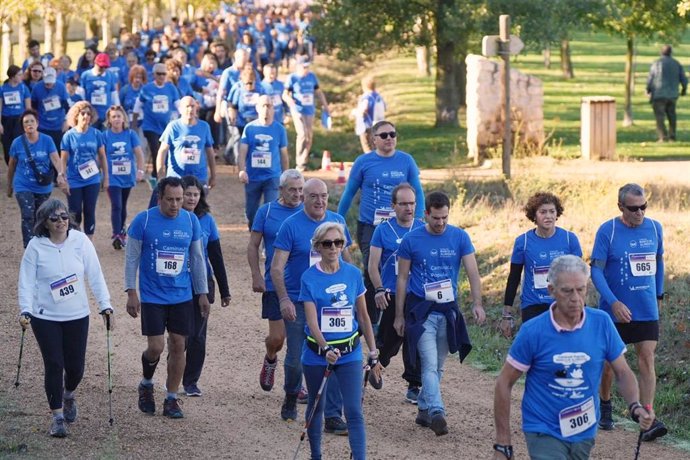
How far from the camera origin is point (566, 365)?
6.96 metres

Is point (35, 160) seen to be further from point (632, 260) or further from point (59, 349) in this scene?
point (632, 260)

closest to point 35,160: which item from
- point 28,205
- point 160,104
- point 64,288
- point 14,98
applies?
point 28,205

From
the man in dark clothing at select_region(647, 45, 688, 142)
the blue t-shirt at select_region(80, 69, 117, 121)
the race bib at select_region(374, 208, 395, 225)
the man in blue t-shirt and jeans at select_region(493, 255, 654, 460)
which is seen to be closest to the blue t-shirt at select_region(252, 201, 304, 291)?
the race bib at select_region(374, 208, 395, 225)

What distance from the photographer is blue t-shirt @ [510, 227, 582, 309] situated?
1027 cm

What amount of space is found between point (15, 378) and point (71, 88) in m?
12.9

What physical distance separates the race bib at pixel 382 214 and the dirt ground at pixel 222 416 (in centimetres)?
137

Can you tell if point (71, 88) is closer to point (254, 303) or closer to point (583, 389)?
point (254, 303)

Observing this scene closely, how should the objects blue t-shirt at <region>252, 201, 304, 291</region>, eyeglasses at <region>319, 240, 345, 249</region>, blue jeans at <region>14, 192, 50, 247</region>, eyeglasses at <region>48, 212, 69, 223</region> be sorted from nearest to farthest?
eyeglasses at <region>319, 240, 345, 249</region>
eyeglasses at <region>48, 212, 69, 223</region>
blue t-shirt at <region>252, 201, 304, 291</region>
blue jeans at <region>14, 192, 50, 247</region>

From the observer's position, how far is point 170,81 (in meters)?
21.6

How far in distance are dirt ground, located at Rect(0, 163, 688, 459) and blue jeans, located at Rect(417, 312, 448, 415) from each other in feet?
0.84

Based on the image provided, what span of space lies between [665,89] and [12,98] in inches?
532

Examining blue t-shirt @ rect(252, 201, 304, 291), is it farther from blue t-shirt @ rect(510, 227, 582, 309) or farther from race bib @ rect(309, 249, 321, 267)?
blue t-shirt @ rect(510, 227, 582, 309)

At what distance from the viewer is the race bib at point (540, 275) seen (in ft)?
33.7

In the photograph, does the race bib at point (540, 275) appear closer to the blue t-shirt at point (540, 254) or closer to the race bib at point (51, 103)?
the blue t-shirt at point (540, 254)
